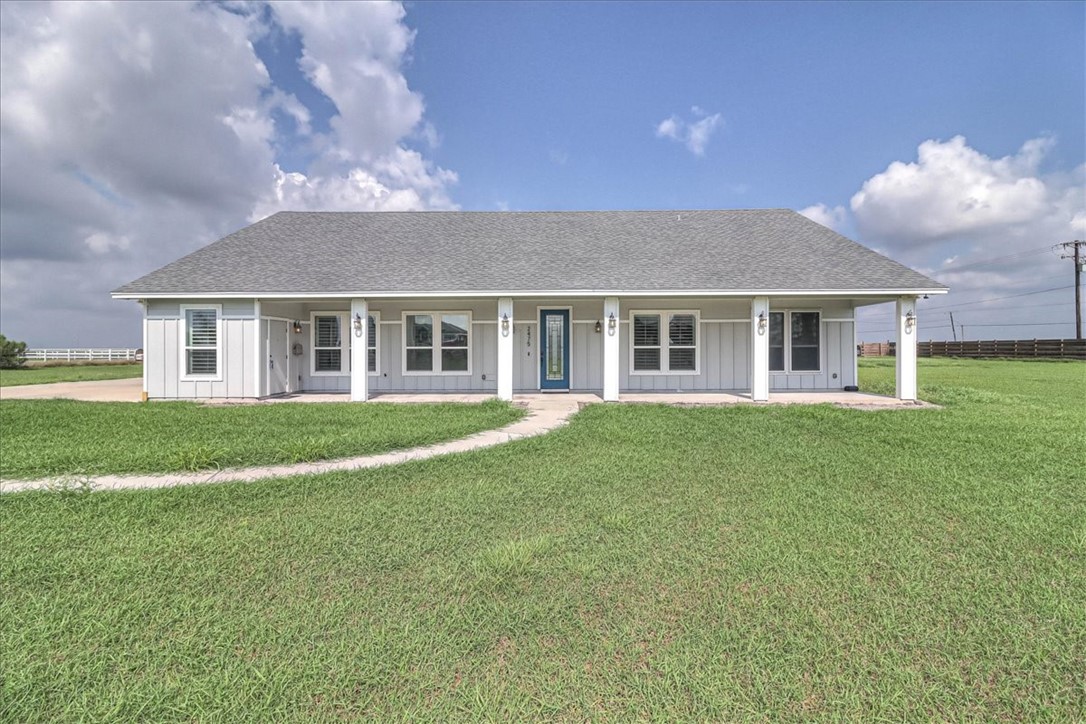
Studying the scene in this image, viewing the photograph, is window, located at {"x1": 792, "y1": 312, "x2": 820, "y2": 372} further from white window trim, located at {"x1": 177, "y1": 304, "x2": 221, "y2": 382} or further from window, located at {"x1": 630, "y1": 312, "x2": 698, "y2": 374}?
white window trim, located at {"x1": 177, "y1": 304, "x2": 221, "y2": 382}

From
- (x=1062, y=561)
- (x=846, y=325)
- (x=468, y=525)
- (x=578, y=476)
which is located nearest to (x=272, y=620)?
(x=468, y=525)

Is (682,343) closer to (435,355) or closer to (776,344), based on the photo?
(776,344)

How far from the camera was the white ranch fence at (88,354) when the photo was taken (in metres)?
33.1

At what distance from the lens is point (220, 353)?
11680 mm

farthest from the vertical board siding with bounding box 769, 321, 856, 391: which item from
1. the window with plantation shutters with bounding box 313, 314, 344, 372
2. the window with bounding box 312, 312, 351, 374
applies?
the window with plantation shutters with bounding box 313, 314, 344, 372

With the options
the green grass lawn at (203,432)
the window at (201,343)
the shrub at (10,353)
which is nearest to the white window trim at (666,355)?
the green grass lawn at (203,432)

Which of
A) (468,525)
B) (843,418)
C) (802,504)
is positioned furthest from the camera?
(843,418)

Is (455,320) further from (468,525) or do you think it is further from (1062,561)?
(1062,561)

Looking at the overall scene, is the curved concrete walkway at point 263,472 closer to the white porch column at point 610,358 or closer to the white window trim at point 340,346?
the white porch column at point 610,358

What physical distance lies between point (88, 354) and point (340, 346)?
32808mm

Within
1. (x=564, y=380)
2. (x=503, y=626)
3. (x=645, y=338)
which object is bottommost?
(x=503, y=626)

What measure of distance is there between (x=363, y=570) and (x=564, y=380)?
33.6 feet

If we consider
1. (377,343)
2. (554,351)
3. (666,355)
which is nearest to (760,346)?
(666,355)

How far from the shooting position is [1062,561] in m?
3.38
